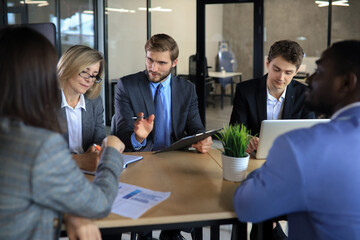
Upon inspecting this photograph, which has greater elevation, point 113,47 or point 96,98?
point 113,47

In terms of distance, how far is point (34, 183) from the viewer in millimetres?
1060

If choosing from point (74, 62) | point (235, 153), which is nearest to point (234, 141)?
point (235, 153)

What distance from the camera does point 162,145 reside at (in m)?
2.72

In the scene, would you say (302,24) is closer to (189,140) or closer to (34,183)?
(189,140)

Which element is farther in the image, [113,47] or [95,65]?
[113,47]

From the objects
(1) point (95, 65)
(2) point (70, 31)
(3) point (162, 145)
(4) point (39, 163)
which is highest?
(2) point (70, 31)

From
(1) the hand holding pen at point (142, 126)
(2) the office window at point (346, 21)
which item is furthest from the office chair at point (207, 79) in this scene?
(1) the hand holding pen at point (142, 126)

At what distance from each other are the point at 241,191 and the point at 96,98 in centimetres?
156

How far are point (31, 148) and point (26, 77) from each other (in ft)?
0.66

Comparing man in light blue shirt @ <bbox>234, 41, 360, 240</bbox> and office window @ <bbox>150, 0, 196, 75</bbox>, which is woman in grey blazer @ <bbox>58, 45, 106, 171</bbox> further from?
office window @ <bbox>150, 0, 196, 75</bbox>

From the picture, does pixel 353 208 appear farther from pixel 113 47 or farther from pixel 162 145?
pixel 113 47

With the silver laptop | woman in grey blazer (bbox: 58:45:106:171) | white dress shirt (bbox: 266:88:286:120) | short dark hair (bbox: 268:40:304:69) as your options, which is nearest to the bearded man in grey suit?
woman in grey blazer (bbox: 58:45:106:171)

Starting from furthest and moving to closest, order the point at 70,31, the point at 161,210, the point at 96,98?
the point at 70,31, the point at 96,98, the point at 161,210

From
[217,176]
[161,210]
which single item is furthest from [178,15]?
[161,210]
